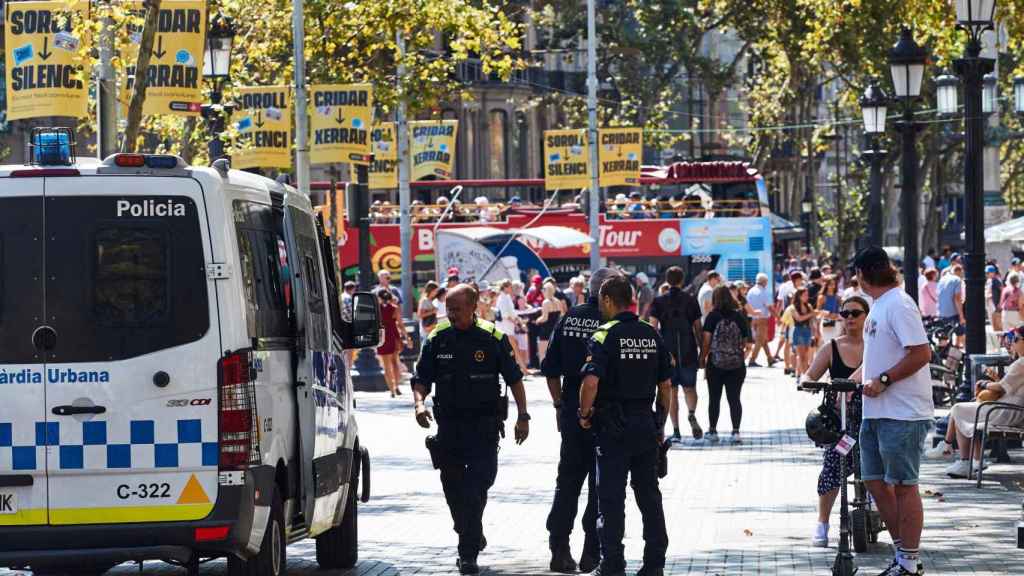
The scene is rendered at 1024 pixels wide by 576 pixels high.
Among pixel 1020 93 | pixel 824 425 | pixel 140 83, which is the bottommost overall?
pixel 824 425

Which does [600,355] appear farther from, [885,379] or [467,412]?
[885,379]

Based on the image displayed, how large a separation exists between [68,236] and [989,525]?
22.1 ft

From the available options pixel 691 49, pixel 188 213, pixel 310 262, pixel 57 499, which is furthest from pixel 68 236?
pixel 691 49

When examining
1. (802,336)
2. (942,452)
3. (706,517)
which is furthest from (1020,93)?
(706,517)

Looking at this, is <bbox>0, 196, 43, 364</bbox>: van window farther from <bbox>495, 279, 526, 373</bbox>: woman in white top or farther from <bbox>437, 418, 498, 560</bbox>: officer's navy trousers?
<bbox>495, 279, 526, 373</bbox>: woman in white top

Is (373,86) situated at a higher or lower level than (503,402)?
higher

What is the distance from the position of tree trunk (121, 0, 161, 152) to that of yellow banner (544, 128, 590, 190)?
27762 millimetres

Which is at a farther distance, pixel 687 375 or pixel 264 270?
pixel 687 375

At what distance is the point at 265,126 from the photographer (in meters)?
28.4

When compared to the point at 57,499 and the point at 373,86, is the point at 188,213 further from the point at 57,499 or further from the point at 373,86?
the point at 373,86

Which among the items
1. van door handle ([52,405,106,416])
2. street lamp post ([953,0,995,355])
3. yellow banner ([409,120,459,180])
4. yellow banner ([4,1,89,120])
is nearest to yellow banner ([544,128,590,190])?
yellow banner ([409,120,459,180])

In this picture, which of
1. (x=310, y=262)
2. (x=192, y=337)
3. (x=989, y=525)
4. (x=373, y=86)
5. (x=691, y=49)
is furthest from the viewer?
(x=691, y=49)

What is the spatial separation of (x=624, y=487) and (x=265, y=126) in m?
18.3

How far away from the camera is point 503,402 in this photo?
1155 cm
